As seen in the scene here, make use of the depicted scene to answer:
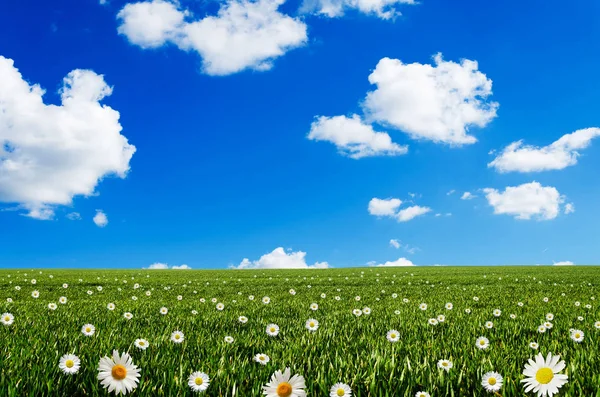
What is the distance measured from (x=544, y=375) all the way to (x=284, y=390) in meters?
1.70

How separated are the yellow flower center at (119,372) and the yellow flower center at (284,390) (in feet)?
3.30

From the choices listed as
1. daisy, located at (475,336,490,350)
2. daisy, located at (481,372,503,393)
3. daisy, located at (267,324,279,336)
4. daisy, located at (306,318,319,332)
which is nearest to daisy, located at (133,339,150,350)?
daisy, located at (267,324,279,336)

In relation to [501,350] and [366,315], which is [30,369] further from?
[366,315]

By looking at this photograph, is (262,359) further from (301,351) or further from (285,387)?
(285,387)

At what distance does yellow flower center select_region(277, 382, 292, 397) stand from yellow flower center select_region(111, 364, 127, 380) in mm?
1007

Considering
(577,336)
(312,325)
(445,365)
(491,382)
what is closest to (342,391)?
(491,382)

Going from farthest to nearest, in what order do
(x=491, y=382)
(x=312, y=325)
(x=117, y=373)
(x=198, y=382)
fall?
(x=312, y=325), (x=491, y=382), (x=198, y=382), (x=117, y=373)

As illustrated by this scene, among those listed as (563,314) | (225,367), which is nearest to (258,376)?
(225,367)

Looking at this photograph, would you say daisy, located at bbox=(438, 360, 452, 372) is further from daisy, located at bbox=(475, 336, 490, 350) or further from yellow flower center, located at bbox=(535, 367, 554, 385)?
daisy, located at bbox=(475, 336, 490, 350)

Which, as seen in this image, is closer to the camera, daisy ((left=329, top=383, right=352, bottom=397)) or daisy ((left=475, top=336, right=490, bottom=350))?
daisy ((left=329, top=383, right=352, bottom=397))

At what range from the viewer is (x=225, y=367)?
383cm

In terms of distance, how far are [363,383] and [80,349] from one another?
10.3 feet

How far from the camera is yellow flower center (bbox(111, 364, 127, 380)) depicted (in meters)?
2.61

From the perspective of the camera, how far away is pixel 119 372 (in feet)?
8.56
